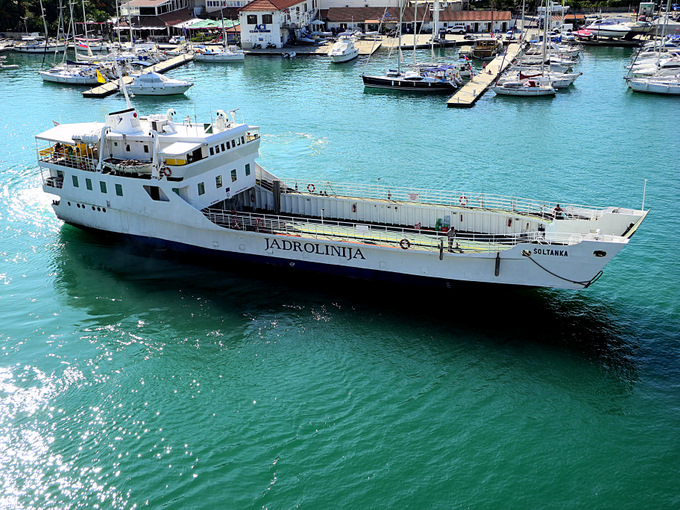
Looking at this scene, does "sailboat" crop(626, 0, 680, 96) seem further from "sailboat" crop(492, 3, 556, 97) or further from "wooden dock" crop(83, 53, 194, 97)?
"wooden dock" crop(83, 53, 194, 97)

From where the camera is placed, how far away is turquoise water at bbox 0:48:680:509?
1944 centimetres

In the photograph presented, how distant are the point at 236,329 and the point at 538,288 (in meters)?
14.1

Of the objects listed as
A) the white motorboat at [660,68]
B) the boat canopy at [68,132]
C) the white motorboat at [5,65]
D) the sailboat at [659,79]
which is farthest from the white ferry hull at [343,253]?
the white motorboat at [5,65]

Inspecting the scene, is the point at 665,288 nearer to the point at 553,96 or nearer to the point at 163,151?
the point at 163,151

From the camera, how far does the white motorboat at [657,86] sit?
234 feet

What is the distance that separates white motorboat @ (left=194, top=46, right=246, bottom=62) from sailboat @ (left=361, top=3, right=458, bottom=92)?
29974 millimetres

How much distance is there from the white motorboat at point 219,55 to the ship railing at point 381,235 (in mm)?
73960

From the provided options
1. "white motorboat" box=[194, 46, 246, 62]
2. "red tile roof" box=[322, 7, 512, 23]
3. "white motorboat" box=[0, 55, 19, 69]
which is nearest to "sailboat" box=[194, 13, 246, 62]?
"white motorboat" box=[194, 46, 246, 62]

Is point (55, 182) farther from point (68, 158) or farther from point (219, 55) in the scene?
point (219, 55)

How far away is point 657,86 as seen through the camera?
7162 centimetres

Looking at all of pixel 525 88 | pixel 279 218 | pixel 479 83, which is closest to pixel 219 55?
pixel 479 83

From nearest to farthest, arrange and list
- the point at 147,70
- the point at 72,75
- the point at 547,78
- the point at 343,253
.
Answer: the point at 343,253 < the point at 547,78 < the point at 72,75 < the point at 147,70

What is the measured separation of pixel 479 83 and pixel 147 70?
157 feet

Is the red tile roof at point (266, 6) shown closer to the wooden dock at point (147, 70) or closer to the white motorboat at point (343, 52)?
the white motorboat at point (343, 52)
